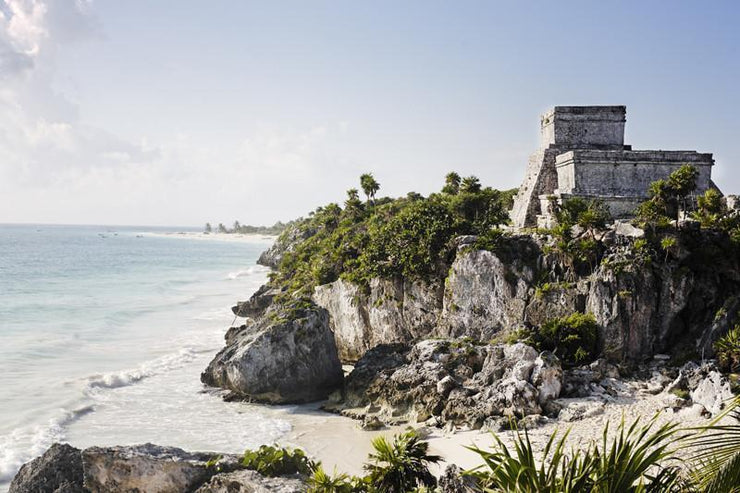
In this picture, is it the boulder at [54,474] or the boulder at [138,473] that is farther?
the boulder at [54,474]

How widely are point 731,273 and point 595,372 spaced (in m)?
6.33

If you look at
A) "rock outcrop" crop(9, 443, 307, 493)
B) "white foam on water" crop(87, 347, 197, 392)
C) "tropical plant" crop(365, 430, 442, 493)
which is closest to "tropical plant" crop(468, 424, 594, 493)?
"tropical plant" crop(365, 430, 442, 493)

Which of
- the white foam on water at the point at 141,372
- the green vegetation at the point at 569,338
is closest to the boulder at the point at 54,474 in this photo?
the white foam on water at the point at 141,372

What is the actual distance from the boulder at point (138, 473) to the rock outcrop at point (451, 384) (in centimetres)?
664

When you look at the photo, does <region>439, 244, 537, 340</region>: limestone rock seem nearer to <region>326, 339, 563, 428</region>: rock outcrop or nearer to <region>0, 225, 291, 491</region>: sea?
<region>326, 339, 563, 428</region>: rock outcrop

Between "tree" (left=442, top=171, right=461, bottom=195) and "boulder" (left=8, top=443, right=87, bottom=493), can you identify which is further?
"tree" (left=442, top=171, right=461, bottom=195)

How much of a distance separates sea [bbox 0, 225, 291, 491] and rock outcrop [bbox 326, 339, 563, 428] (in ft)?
10.6

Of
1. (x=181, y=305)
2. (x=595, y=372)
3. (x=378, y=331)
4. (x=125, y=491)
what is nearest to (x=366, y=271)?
(x=378, y=331)

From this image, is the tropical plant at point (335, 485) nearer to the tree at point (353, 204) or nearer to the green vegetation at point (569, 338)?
the green vegetation at point (569, 338)

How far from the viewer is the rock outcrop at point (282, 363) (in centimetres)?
1930

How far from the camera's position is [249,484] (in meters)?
10.6

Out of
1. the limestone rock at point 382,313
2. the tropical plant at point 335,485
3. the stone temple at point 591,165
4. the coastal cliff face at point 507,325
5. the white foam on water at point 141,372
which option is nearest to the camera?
the tropical plant at point 335,485

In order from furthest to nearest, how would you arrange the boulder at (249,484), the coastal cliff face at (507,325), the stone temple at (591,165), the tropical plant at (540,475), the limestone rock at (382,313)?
the stone temple at (591,165) < the limestone rock at (382,313) < the coastal cliff face at (507,325) < the boulder at (249,484) < the tropical plant at (540,475)

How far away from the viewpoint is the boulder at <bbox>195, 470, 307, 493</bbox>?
412 inches
